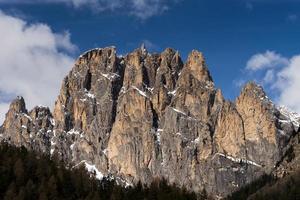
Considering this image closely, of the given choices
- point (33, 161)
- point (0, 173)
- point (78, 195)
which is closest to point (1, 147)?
point (33, 161)

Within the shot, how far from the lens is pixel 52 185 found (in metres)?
121

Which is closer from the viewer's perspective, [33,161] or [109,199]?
[109,199]

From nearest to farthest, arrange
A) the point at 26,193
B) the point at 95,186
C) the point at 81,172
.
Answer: the point at 26,193 < the point at 95,186 < the point at 81,172

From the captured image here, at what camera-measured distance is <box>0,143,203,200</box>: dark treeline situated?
119125 millimetres

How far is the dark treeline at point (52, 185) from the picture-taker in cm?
11912

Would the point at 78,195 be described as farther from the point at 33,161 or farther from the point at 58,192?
the point at 33,161

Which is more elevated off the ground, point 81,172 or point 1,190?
point 81,172

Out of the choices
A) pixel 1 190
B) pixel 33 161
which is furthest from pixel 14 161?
pixel 1 190

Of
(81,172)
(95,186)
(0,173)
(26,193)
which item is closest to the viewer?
(26,193)

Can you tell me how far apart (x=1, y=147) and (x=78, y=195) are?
38.1m

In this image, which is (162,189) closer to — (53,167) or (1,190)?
(53,167)

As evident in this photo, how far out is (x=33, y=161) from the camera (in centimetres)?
13825

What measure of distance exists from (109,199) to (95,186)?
875 cm

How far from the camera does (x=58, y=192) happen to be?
4857 inches
